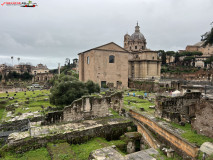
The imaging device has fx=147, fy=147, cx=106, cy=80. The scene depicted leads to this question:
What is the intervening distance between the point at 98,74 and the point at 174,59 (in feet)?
152

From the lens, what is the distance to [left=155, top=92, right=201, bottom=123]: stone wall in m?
10.5

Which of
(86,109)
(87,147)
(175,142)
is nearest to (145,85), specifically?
(86,109)

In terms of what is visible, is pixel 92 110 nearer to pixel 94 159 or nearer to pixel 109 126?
pixel 109 126

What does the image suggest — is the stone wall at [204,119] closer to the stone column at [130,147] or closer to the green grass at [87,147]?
the stone column at [130,147]

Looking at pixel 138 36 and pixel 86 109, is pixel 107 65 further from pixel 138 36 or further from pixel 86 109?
pixel 86 109

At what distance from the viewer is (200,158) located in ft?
19.4

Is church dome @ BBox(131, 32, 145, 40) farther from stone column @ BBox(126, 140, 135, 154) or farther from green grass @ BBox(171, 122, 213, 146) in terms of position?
stone column @ BBox(126, 140, 135, 154)

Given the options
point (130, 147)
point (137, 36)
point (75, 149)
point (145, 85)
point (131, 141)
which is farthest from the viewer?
point (137, 36)

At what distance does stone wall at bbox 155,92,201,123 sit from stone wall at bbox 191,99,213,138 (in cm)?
190

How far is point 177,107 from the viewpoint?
1173 cm

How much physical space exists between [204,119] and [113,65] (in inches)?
1123

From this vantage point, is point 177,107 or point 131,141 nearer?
point 131,141

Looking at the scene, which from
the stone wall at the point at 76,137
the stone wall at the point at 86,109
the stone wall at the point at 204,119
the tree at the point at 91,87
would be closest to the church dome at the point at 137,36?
the tree at the point at 91,87

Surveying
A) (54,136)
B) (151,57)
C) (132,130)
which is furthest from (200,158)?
(151,57)
